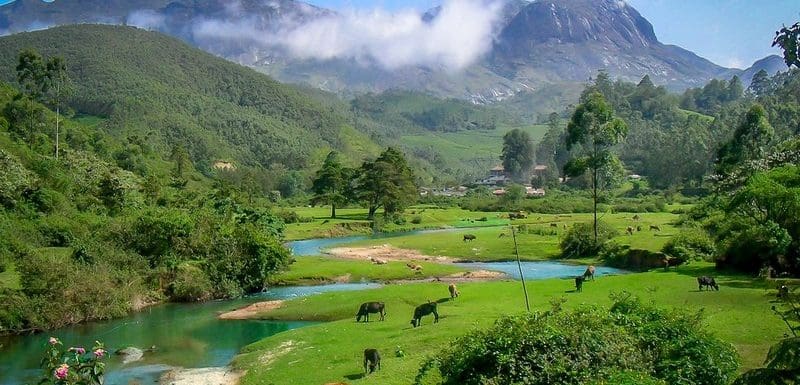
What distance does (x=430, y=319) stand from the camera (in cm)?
3144

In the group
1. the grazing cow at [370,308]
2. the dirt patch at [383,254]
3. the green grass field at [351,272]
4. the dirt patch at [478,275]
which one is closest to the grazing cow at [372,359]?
the grazing cow at [370,308]

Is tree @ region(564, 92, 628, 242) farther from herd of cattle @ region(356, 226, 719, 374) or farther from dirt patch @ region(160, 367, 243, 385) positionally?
dirt patch @ region(160, 367, 243, 385)

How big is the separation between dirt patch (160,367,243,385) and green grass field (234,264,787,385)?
0.69 meters

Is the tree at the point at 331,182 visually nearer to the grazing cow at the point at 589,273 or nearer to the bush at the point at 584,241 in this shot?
the bush at the point at 584,241

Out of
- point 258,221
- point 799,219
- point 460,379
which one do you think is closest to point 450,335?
point 460,379

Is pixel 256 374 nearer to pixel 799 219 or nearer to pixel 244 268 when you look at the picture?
pixel 244 268

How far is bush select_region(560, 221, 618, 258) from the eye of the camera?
66.4 m

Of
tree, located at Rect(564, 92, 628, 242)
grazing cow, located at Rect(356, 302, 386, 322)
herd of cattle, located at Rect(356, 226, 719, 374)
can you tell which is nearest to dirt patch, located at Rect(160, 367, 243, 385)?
herd of cattle, located at Rect(356, 226, 719, 374)

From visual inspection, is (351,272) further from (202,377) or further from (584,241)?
(202,377)

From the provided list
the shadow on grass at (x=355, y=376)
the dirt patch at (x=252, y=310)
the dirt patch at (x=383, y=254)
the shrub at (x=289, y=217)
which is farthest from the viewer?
the shrub at (x=289, y=217)

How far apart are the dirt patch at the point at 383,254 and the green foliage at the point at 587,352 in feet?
167

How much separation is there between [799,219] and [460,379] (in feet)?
100

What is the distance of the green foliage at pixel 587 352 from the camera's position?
557 inches

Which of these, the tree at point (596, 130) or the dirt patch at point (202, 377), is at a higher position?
the tree at point (596, 130)
